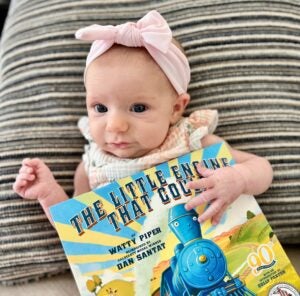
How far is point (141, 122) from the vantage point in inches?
33.5

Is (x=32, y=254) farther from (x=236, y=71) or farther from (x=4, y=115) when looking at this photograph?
(x=236, y=71)

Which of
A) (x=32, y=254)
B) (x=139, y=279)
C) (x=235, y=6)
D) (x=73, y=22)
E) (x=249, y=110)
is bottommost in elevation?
(x=139, y=279)

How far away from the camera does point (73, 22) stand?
1079 mm

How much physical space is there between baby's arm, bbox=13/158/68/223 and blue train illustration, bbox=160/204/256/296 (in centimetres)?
24

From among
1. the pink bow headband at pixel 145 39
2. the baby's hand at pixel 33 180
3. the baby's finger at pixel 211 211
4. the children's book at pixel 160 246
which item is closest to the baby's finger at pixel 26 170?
the baby's hand at pixel 33 180

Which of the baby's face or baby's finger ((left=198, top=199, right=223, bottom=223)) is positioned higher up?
the baby's face

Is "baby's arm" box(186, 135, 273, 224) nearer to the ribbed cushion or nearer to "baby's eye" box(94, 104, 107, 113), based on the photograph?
the ribbed cushion

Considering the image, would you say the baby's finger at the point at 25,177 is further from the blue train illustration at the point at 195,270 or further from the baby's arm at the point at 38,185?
the blue train illustration at the point at 195,270

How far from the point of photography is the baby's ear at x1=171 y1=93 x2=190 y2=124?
916 mm

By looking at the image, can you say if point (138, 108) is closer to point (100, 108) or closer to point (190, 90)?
point (100, 108)

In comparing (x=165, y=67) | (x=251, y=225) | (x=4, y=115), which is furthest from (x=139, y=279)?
(x=4, y=115)

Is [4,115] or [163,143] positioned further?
[4,115]

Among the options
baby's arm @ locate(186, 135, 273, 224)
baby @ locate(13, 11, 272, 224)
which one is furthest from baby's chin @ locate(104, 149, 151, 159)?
baby's arm @ locate(186, 135, 273, 224)

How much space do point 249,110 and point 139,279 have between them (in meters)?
0.43
